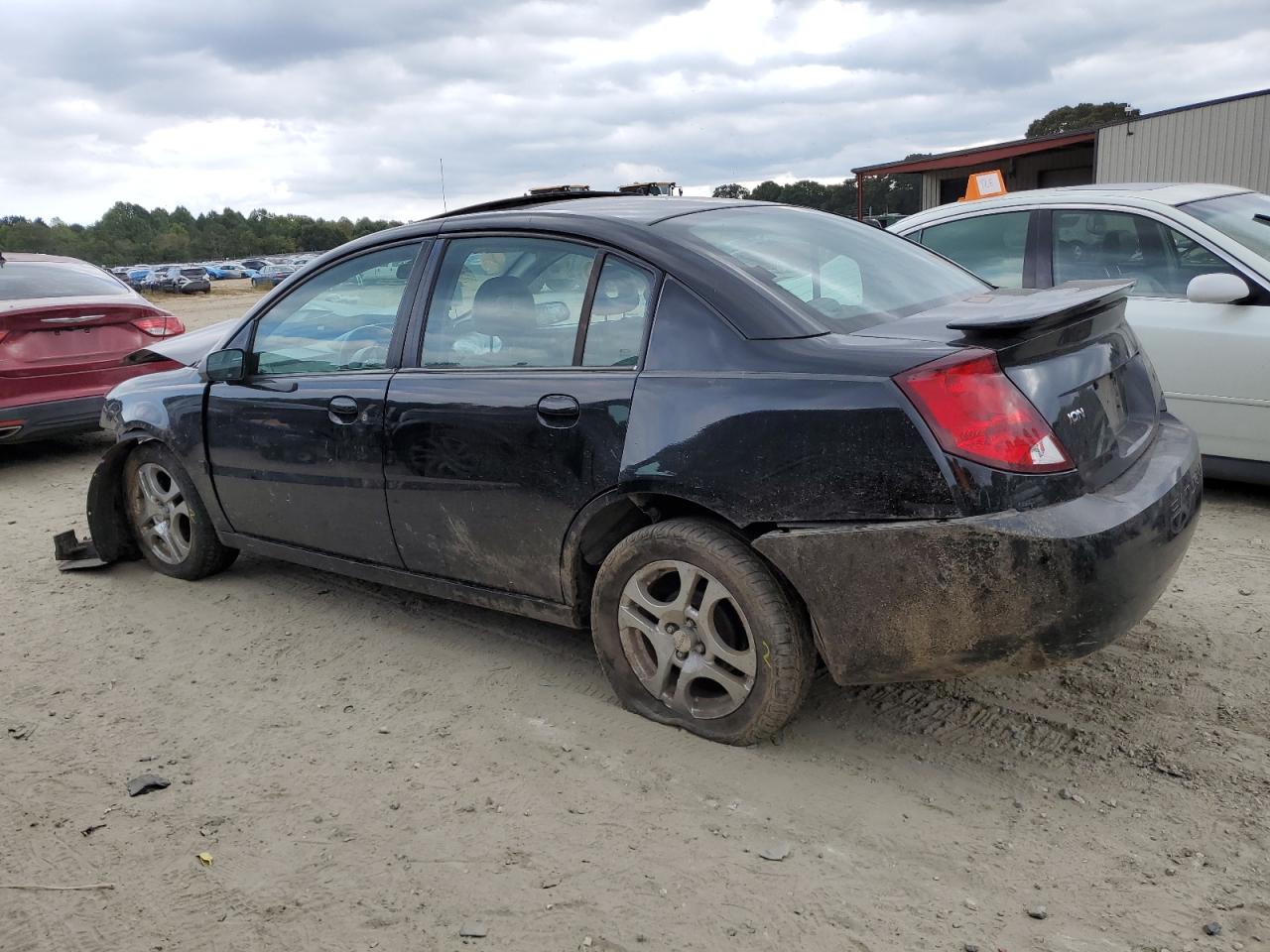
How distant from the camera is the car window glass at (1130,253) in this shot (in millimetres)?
5441

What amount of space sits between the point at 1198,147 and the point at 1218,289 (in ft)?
65.5

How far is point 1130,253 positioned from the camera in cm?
563

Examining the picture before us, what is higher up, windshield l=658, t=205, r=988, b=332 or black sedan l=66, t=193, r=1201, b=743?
windshield l=658, t=205, r=988, b=332

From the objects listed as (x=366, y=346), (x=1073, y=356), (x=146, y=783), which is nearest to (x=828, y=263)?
(x=1073, y=356)

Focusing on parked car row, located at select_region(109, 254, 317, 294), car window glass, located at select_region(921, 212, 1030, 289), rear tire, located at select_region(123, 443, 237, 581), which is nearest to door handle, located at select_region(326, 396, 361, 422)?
rear tire, located at select_region(123, 443, 237, 581)

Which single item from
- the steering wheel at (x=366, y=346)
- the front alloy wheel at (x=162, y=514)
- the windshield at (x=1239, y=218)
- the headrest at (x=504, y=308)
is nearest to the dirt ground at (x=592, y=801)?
the front alloy wheel at (x=162, y=514)

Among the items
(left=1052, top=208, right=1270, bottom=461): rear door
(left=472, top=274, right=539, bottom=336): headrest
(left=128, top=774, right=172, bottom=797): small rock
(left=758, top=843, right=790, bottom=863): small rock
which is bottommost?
(left=758, top=843, right=790, bottom=863): small rock

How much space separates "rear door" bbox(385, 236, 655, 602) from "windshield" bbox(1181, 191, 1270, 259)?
3791 millimetres

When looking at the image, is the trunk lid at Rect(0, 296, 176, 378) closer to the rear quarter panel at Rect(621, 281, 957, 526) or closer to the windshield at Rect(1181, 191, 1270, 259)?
the rear quarter panel at Rect(621, 281, 957, 526)

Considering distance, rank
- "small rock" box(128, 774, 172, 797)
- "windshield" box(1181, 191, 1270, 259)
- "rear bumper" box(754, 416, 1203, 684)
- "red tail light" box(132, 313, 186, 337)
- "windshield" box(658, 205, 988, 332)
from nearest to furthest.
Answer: "rear bumper" box(754, 416, 1203, 684) < "small rock" box(128, 774, 172, 797) < "windshield" box(658, 205, 988, 332) < "windshield" box(1181, 191, 1270, 259) < "red tail light" box(132, 313, 186, 337)

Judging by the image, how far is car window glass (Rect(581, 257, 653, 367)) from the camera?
324 centimetres

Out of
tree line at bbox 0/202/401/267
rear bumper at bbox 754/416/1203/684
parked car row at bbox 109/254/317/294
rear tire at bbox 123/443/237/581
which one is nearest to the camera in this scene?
rear bumper at bbox 754/416/1203/684

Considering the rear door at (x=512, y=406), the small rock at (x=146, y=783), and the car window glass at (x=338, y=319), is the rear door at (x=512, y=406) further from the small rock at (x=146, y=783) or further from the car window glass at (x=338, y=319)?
the small rock at (x=146, y=783)

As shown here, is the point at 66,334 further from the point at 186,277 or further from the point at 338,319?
the point at 186,277
